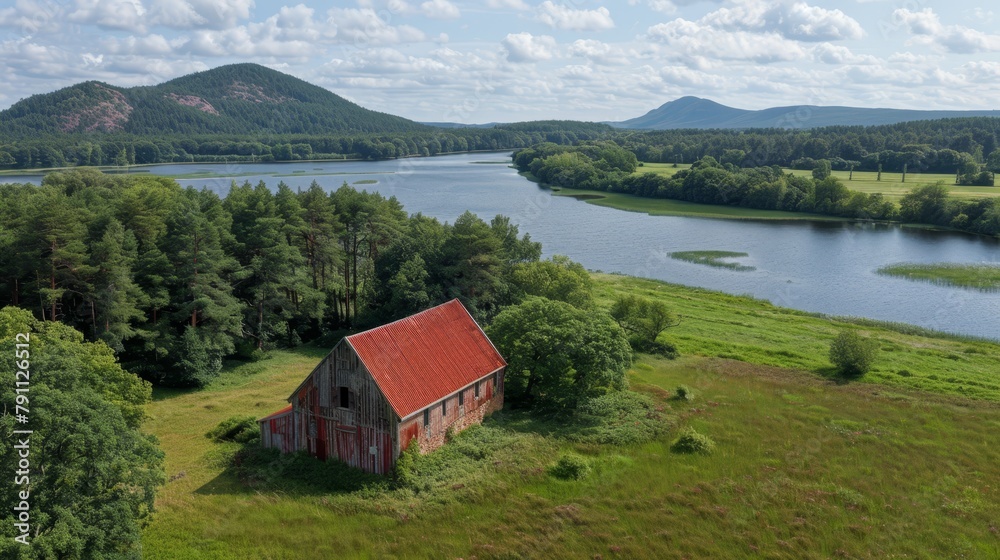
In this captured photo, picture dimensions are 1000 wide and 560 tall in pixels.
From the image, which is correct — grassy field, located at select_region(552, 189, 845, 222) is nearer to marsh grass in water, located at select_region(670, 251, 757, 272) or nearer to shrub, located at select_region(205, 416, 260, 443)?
marsh grass in water, located at select_region(670, 251, 757, 272)

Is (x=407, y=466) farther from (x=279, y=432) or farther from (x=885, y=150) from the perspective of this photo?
(x=885, y=150)

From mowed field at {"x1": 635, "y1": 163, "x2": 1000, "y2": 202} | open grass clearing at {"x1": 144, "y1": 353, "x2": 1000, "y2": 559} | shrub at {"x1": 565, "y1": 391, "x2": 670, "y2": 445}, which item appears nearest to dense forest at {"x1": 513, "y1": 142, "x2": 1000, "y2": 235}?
mowed field at {"x1": 635, "y1": 163, "x2": 1000, "y2": 202}

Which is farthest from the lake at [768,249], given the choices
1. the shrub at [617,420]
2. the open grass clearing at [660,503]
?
the shrub at [617,420]

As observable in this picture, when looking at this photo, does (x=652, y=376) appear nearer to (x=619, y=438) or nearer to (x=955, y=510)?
(x=619, y=438)

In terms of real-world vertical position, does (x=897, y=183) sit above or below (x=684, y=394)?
above

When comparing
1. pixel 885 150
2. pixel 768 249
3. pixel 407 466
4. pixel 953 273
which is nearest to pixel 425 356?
pixel 407 466

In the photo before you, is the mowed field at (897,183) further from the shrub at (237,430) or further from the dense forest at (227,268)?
the shrub at (237,430)
